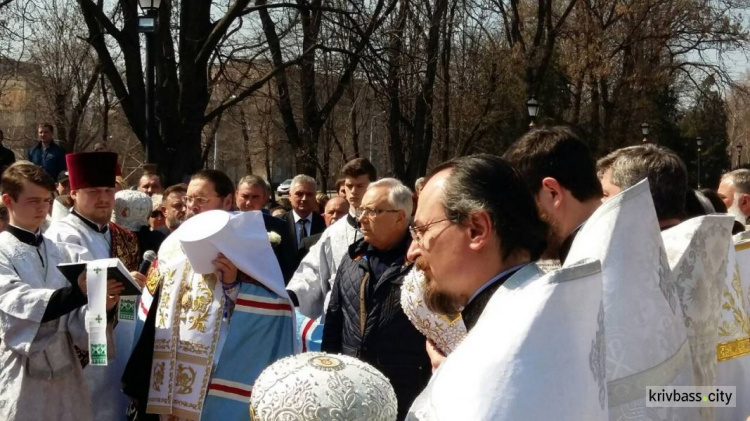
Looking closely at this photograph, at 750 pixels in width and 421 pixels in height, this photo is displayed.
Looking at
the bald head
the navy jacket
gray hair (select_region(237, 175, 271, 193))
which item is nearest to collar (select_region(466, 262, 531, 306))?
the bald head

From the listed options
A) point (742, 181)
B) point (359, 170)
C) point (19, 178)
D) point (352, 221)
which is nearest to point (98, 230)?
point (19, 178)


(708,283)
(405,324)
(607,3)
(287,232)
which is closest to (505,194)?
(708,283)

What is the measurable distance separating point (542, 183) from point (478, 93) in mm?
23007

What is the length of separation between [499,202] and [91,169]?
141 inches

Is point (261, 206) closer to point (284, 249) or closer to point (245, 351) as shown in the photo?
point (284, 249)

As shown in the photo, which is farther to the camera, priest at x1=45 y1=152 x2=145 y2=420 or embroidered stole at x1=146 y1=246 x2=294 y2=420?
priest at x1=45 y1=152 x2=145 y2=420

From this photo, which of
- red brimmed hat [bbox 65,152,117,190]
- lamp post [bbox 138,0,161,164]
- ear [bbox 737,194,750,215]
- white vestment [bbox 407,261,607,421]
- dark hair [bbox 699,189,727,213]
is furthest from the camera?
lamp post [bbox 138,0,161,164]

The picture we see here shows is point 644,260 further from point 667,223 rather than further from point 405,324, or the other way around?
point 405,324

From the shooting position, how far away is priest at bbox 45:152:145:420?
5.32 m

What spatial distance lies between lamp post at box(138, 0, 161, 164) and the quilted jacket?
6.89 m

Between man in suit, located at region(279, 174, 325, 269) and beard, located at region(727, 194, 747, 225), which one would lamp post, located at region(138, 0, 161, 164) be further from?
beard, located at region(727, 194, 747, 225)

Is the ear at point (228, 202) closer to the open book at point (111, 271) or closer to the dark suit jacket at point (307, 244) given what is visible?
the open book at point (111, 271)

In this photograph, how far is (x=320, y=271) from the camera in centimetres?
564

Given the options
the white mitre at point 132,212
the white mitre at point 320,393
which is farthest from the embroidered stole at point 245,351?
the white mitre at point 320,393
